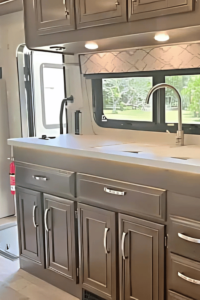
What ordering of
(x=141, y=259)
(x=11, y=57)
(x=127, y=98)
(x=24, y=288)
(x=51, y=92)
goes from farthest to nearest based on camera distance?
(x=51, y=92) → (x=11, y=57) → (x=127, y=98) → (x=24, y=288) → (x=141, y=259)

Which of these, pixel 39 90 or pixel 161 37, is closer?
pixel 161 37

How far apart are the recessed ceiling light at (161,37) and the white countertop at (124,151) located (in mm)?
683

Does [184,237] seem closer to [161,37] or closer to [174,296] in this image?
[174,296]

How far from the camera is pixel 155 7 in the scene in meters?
2.03

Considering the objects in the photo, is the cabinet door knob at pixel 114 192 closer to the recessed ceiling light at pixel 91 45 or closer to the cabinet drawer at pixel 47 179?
the cabinet drawer at pixel 47 179

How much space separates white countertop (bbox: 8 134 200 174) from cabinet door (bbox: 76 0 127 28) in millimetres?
785

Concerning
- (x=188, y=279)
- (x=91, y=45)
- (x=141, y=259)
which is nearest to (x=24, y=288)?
(x=141, y=259)

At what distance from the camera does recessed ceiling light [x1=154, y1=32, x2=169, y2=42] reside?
218 centimetres

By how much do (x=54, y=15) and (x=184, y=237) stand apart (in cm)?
176

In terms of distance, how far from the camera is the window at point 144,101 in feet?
7.84

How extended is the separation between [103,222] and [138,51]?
4.08 feet

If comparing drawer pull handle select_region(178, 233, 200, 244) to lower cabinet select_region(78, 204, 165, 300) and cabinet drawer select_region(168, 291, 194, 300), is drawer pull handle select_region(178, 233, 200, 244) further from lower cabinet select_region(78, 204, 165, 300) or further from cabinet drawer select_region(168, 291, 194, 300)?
cabinet drawer select_region(168, 291, 194, 300)

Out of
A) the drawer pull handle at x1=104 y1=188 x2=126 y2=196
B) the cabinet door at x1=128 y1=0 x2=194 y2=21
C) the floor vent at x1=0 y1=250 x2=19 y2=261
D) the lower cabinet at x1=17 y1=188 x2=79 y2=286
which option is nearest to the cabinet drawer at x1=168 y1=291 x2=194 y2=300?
the drawer pull handle at x1=104 y1=188 x2=126 y2=196

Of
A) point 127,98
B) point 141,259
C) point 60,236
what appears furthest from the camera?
point 127,98
